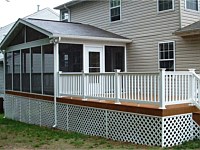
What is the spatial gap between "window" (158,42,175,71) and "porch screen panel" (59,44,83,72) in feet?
11.2

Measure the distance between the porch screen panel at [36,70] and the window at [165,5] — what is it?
222 inches

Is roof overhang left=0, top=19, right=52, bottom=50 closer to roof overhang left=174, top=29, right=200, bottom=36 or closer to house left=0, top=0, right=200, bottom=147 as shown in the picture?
house left=0, top=0, right=200, bottom=147

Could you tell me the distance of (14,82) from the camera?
53.7ft

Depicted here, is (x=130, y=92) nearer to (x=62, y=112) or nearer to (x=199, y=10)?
(x=62, y=112)

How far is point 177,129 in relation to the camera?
8.02 meters

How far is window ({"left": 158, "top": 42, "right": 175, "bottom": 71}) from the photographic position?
39.4 feet

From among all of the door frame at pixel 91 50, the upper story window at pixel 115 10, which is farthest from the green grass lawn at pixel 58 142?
the upper story window at pixel 115 10

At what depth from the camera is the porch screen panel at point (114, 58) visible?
13435 millimetres

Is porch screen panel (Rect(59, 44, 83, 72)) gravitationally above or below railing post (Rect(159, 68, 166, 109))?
above

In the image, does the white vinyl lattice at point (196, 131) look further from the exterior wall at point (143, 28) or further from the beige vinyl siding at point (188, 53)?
the exterior wall at point (143, 28)

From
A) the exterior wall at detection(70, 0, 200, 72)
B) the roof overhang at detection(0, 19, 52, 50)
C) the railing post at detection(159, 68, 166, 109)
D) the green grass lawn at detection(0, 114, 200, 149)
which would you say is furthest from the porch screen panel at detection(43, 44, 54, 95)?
the railing post at detection(159, 68, 166, 109)

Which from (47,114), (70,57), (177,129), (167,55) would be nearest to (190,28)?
(167,55)

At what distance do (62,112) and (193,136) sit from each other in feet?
17.3

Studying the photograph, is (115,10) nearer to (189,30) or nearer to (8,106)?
(189,30)
